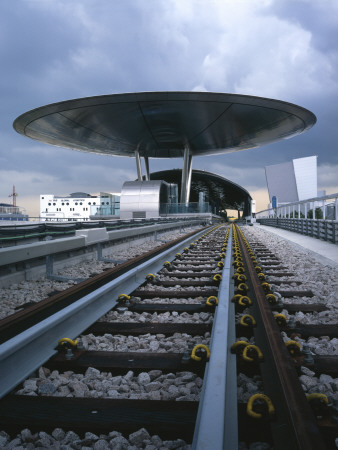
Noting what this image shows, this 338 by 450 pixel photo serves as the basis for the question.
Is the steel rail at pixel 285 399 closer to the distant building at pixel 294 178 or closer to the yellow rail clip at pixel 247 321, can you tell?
the yellow rail clip at pixel 247 321

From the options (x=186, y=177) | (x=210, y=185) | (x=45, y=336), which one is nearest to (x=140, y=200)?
(x=186, y=177)

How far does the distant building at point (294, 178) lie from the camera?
369 ft

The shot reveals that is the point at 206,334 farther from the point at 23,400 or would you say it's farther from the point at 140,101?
the point at 140,101

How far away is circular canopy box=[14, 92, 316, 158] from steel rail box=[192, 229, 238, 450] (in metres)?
38.7

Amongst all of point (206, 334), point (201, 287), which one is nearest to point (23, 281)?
point (201, 287)

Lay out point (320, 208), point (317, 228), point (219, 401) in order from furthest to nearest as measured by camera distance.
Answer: point (317, 228)
point (320, 208)
point (219, 401)

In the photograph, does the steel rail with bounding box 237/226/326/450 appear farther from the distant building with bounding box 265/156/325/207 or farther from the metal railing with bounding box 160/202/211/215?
the distant building with bounding box 265/156/325/207

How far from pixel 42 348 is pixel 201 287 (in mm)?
2939

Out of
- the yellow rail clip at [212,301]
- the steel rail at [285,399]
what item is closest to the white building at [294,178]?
the yellow rail clip at [212,301]

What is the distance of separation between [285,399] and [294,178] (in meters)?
121

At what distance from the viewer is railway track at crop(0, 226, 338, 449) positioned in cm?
161

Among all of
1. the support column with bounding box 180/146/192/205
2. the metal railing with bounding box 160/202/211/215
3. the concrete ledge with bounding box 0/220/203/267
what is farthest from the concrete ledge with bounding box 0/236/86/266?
the support column with bounding box 180/146/192/205

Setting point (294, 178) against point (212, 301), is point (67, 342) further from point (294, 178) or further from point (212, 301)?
point (294, 178)

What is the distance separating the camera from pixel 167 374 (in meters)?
2.27
